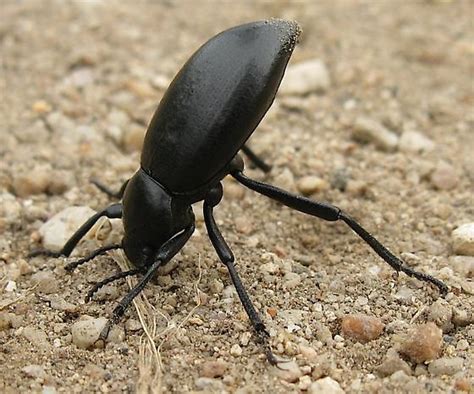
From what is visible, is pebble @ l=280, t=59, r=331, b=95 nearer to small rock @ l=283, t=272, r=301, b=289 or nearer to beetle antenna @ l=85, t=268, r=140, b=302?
small rock @ l=283, t=272, r=301, b=289

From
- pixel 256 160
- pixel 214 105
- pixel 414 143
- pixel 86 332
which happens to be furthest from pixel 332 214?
pixel 414 143

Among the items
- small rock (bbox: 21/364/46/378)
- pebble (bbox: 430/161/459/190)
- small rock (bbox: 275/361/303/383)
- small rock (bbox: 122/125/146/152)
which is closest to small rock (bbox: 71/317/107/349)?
small rock (bbox: 21/364/46/378)

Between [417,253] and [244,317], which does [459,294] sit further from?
[244,317]

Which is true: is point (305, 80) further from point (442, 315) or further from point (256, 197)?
point (442, 315)

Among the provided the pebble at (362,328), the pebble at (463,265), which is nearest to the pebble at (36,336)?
the pebble at (362,328)

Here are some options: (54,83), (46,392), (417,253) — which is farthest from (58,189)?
(417,253)
